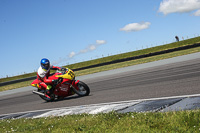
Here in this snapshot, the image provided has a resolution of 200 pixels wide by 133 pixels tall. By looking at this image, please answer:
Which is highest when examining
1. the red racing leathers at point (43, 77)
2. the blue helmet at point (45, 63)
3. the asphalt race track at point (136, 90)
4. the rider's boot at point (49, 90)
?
the blue helmet at point (45, 63)

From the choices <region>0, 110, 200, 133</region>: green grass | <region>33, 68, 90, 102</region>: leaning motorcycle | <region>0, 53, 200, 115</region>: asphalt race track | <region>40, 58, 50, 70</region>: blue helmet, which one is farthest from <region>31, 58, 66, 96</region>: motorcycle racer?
<region>0, 110, 200, 133</region>: green grass

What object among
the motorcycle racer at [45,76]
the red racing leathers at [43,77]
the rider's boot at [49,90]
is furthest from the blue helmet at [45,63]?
the rider's boot at [49,90]

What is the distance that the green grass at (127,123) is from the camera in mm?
4535

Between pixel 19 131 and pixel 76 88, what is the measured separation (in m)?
5.10

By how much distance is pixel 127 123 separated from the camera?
5289mm

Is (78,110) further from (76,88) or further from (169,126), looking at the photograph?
(169,126)

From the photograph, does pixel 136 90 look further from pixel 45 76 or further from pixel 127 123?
pixel 127 123

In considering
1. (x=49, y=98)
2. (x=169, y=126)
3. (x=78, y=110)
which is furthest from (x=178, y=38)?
(x=169, y=126)

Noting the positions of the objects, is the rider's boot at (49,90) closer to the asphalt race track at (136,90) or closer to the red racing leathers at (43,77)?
the red racing leathers at (43,77)

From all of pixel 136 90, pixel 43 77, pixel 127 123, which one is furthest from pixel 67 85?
pixel 127 123

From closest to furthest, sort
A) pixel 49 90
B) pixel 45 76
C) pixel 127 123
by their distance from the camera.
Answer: pixel 127 123 < pixel 45 76 < pixel 49 90

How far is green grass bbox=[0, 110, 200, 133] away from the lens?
454 cm

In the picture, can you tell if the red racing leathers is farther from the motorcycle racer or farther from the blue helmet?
the blue helmet

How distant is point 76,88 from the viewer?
11.5 metres
